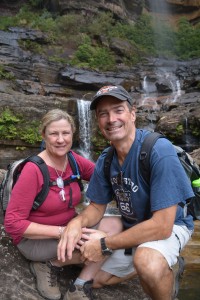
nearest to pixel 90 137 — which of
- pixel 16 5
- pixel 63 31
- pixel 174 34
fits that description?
pixel 63 31

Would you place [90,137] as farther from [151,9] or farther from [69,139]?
[151,9]

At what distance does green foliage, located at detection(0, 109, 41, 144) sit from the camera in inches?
466

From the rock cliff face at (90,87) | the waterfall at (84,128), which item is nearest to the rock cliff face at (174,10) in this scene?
the rock cliff face at (90,87)

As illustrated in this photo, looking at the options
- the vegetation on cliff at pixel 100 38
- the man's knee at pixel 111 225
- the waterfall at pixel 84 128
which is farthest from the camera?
the vegetation on cliff at pixel 100 38

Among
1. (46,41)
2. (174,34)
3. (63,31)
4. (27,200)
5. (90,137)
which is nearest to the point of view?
(27,200)

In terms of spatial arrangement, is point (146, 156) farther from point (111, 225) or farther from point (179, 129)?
point (179, 129)

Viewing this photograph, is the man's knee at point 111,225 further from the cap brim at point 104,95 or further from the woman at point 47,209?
the cap brim at point 104,95

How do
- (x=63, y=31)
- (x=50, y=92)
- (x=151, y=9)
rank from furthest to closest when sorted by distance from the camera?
(x=151, y=9) < (x=63, y=31) < (x=50, y=92)

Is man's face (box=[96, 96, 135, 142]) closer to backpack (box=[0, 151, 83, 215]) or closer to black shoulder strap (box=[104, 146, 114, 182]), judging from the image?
black shoulder strap (box=[104, 146, 114, 182])

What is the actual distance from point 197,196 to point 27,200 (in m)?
1.33

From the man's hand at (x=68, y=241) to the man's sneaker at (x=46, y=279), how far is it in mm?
317

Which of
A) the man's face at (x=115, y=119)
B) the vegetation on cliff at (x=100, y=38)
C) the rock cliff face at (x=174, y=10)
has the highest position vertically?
the rock cliff face at (x=174, y=10)

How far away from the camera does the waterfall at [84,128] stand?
1314 cm

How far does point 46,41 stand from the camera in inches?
908
